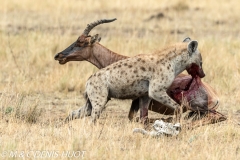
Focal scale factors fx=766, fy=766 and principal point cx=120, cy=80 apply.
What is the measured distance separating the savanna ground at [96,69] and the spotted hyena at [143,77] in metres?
0.34

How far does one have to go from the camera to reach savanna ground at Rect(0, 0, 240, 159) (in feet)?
26.4

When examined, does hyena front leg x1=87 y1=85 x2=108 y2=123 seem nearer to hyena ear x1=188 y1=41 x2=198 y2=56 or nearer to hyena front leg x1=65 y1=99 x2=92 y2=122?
hyena front leg x1=65 y1=99 x2=92 y2=122

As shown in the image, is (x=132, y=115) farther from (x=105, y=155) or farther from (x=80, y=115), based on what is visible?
(x=105, y=155)

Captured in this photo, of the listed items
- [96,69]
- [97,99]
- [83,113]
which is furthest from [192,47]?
[96,69]

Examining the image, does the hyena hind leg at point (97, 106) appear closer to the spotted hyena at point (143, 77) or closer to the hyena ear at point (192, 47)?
the spotted hyena at point (143, 77)

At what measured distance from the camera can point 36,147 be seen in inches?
309

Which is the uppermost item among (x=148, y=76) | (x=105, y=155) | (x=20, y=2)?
(x=20, y=2)

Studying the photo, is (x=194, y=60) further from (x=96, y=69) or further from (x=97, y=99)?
(x=96, y=69)

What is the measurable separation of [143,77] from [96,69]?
149 inches

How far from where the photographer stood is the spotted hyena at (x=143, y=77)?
912 cm

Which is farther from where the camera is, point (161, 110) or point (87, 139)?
point (161, 110)

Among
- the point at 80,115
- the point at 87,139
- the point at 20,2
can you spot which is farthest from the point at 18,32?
the point at 87,139

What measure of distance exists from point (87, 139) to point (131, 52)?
19.8ft

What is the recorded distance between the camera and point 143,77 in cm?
918
